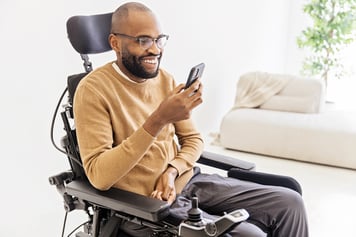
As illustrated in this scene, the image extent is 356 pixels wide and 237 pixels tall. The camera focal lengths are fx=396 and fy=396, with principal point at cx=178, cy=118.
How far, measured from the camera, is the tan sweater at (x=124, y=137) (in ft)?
3.87

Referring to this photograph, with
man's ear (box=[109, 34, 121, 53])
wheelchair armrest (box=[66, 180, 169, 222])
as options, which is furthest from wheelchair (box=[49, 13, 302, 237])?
man's ear (box=[109, 34, 121, 53])

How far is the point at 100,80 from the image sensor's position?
1316mm

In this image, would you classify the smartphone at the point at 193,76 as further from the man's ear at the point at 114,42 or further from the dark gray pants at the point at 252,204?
the dark gray pants at the point at 252,204

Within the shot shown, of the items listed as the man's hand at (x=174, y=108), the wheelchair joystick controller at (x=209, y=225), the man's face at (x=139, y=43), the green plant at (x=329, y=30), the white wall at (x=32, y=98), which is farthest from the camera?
the green plant at (x=329, y=30)

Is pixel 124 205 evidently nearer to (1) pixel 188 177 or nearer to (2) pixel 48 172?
(1) pixel 188 177

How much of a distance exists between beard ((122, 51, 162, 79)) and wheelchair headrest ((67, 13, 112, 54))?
0.59ft

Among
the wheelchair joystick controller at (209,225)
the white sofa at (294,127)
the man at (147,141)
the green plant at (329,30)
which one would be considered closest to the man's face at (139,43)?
the man at (147,141)

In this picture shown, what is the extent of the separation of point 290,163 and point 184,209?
1997 mm

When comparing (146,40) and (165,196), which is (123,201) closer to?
(165,196)

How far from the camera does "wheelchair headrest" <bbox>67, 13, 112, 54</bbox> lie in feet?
4.61

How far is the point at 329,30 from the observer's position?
4.19 m

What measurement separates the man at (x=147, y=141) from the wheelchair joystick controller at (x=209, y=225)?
0.62 ft

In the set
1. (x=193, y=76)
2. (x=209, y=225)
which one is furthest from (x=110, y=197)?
(x=193, y=76)

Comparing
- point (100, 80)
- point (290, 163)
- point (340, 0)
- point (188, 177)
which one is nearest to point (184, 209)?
point (188, 177)
